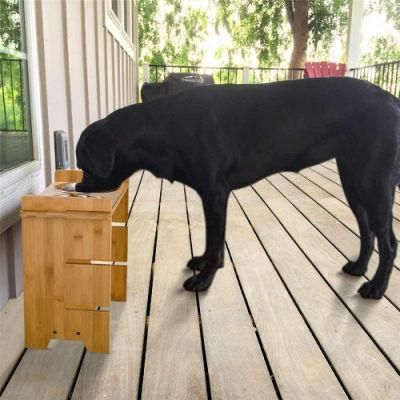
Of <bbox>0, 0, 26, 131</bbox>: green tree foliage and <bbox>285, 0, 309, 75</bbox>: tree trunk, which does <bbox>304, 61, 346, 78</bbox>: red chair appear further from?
<bbox>0, 0, 26, 131</bbox>: green tree foliage

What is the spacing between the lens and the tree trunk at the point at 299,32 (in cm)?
1118

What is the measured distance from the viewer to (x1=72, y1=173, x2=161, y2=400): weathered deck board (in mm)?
1208

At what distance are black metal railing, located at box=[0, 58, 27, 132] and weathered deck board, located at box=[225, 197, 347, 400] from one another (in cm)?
103

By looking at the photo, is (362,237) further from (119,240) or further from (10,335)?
(10,335)

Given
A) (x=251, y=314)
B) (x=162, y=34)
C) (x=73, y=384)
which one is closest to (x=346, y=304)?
(x=251, y=314)

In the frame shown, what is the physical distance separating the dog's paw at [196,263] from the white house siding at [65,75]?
→ 0.71 meters

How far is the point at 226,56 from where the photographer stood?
45.2 ft

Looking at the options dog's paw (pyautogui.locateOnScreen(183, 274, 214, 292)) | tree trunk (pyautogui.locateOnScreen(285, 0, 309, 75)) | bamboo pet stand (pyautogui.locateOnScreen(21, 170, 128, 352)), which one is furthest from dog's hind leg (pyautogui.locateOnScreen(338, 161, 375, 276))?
tree trunk (pyautogui.locateOnScreen(285, 0, 309, 75))

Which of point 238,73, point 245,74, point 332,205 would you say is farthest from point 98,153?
point 238,73

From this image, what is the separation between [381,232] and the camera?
5.78 ft

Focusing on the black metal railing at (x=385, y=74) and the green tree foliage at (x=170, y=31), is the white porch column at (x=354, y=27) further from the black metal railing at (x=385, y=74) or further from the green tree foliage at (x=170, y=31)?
the green tree foliage at (x=170, y=31)

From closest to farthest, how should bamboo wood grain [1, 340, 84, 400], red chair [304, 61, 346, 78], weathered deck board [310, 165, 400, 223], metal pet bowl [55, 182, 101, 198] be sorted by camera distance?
1. bamboo wood grain [1, 340, 84, 400]
2. metal pet bowl [55, 182, 101, 198]
3. weathered deck board [310, 165, 400, 223]
4. red chair [304, 61, 346, 78]

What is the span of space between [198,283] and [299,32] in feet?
35.2

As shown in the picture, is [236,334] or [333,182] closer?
[236,334]
